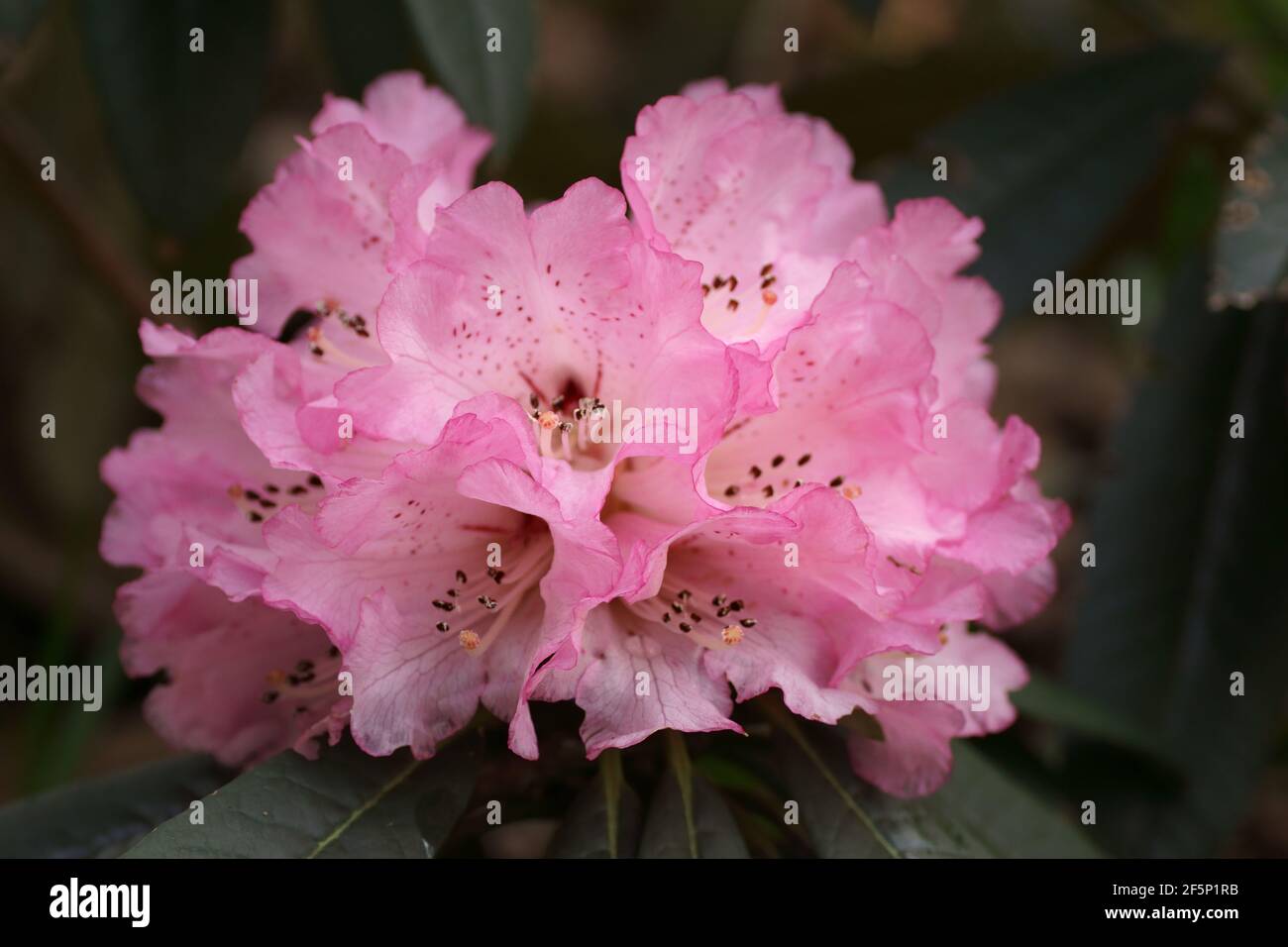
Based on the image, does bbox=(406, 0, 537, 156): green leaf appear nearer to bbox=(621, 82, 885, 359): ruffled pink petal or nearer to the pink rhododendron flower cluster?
the pink rhododendron flower cluster

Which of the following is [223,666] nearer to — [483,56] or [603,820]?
[603,820]

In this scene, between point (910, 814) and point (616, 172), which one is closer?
point (910, 814)

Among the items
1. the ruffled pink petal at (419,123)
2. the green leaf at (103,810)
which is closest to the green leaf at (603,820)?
the green leaf at (103,810)

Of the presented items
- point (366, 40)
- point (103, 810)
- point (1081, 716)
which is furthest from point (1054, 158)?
point (103, 810)

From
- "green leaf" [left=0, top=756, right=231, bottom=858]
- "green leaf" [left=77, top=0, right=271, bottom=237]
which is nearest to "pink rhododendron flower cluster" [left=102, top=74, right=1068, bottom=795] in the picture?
"green leaf" [left=0, top=756, right=231, bottom=858]

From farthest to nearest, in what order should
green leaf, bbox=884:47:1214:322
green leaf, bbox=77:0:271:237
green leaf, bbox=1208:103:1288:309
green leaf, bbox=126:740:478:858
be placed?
green leaf, bbox=884:47:1214:322 < green leaf, bbox=77:0:271:237 < green leaf, bbox=1208:103:1288:309 < green leaf, bbox=126:740:478:858
